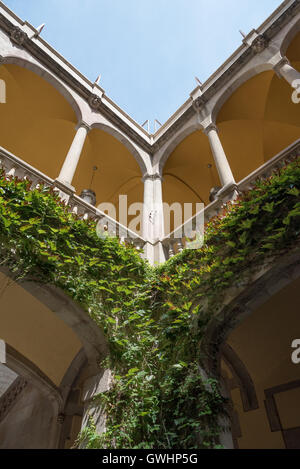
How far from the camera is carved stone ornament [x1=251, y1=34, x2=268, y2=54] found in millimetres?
7219

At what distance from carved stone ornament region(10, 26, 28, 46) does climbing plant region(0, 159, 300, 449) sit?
5.00 m

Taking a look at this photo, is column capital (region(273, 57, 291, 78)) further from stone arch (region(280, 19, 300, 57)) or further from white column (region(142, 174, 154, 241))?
white column (region(142, 174, 154, 241))

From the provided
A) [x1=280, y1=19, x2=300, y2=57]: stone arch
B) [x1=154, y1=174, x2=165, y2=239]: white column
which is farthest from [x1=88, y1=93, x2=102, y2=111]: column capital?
[x1=280, y1=19, x2=300, y2=57]: stone arch

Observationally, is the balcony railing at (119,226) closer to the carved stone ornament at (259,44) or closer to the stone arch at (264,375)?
the stone arch at (264,375)

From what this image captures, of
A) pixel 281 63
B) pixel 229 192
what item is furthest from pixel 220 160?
pixel 281 63

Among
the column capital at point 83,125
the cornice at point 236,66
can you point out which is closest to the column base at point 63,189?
the column capital at point 83,125

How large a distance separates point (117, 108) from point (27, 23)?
2953mm

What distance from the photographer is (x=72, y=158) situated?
6.22m

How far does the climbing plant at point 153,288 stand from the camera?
318cm

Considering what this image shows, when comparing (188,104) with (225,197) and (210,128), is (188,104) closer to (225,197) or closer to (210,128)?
(210,128)
